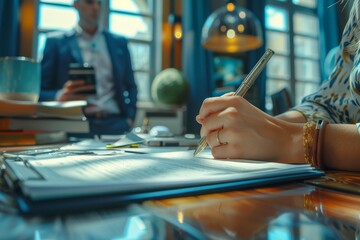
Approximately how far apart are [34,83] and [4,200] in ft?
2.06

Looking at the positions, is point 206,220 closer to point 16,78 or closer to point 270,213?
point 270,213

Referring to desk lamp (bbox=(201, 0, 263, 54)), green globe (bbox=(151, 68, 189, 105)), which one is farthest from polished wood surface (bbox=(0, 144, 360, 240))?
green globe (bbox=(151, 68, 189, 105))

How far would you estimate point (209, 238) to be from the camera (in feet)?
0.48

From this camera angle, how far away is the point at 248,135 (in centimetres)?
39

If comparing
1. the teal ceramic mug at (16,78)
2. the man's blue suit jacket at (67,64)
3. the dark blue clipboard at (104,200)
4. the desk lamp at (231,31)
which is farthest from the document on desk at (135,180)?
the desk lamp at (231,31)

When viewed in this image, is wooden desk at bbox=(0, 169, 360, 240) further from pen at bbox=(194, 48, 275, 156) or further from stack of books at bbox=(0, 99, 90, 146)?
stack of books at bbox=(0, 99, 90, 146)

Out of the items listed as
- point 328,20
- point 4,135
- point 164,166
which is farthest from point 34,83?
point 328,20

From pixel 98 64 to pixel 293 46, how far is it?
10.6 feet

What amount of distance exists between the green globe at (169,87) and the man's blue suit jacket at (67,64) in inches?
32.3

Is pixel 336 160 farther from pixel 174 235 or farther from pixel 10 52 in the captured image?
pixel 10 52

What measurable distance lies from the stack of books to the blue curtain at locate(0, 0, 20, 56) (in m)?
1.99

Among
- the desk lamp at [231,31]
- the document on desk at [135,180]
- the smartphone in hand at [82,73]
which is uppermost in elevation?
the desk lamp at [231,31]

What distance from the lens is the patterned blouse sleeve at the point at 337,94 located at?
2.02 ft

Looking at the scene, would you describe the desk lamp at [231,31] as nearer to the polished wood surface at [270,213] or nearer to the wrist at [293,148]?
the wrist at [293,148]
